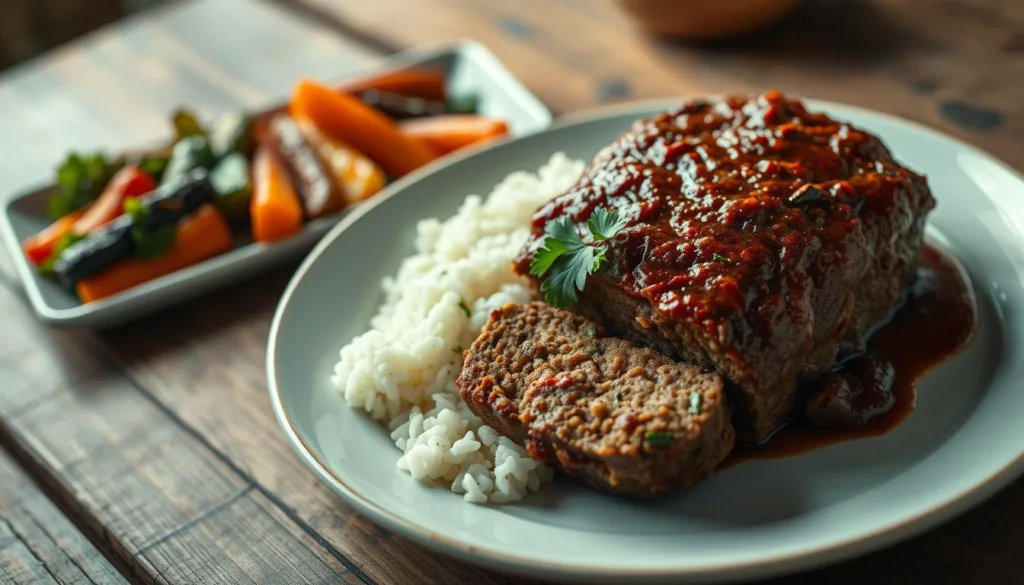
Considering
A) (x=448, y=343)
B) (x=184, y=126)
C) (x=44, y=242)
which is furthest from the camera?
(x=184, y=126)

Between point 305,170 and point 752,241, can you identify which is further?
point 305,170

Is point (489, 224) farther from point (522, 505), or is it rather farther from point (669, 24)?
point (669, 24)

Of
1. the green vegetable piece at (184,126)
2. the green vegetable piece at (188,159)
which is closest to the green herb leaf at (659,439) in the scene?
the green vegetable piece at (188,159)

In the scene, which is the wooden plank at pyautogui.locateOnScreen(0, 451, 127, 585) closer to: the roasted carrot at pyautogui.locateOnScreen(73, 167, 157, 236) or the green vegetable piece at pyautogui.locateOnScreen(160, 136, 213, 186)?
the roasted carrot at pyautogui.locateOnScreen(73, 167, 157, 236)

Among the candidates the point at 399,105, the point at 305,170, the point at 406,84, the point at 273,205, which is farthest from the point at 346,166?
the point at 406,84

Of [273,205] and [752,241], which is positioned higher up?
[752,241]

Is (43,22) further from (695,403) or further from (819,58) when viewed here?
(695,403)
